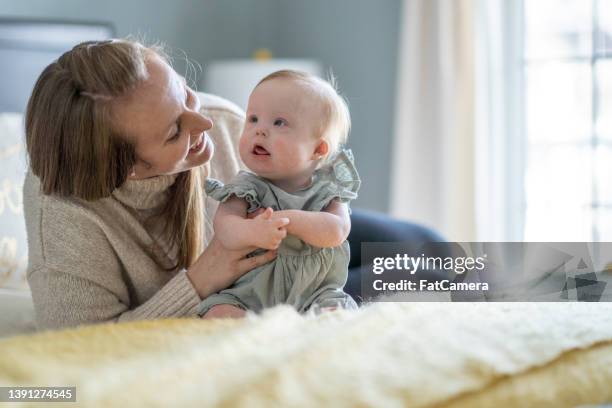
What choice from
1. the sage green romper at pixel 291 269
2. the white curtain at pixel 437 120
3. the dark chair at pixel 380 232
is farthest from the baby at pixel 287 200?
the white curtain at pixel 437 120

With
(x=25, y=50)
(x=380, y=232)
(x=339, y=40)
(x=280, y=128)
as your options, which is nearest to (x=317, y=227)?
(x=280, y=128)

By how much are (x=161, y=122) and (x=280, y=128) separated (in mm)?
214

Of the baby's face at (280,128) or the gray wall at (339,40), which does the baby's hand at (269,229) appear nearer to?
the baby's face at (280,128)

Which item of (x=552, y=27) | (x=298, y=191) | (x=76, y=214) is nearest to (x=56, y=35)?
(x=76, y=214)

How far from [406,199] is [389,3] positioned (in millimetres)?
1010

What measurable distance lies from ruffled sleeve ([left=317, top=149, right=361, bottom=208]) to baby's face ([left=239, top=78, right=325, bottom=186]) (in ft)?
0.23

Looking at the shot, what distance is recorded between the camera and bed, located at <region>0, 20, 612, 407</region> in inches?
32.8

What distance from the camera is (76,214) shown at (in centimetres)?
151

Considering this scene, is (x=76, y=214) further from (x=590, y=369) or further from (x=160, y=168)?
(x=590, y=369)

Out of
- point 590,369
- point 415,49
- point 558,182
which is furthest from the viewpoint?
point 415,49

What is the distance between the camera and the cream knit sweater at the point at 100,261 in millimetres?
1493

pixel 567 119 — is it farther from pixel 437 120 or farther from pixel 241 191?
pixel 241 191

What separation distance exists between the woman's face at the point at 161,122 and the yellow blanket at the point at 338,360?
395 millimetres

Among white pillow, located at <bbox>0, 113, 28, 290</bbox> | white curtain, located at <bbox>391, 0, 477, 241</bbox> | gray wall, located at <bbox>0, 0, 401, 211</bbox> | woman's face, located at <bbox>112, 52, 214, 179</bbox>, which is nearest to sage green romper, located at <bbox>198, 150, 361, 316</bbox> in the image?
woman's face, located at <bbox>112, 52, 214, 179</bbox>
